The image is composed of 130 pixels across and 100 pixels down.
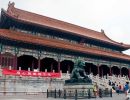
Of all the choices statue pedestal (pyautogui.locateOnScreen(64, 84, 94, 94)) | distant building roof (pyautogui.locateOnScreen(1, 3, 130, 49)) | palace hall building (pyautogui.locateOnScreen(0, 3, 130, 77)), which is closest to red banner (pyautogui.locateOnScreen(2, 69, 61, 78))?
palace hall building (pyautogui.locateOnScreen(0, 3, 130, 77))

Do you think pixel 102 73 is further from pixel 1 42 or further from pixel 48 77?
pixel 1 42

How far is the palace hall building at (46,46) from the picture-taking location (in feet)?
81.9

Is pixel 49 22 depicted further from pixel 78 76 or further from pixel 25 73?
pixel 78 76

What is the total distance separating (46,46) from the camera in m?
26.7

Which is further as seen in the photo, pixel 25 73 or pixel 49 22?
pixel 49 22

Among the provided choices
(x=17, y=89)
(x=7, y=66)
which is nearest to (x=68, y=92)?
(x=17, y=89)

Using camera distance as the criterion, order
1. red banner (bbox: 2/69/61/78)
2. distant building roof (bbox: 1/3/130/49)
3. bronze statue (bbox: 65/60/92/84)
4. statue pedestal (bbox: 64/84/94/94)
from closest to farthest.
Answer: statue pedestal (bbox: 64/84/94/94), bronze statue (bbox: 65/60/92/84), red banner (bbox: 2/69/61/78), distant building roof (bbox: 1/3/130/49)

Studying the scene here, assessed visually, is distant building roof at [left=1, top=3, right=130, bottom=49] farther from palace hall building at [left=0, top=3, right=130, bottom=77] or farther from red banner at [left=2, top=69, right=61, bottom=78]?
red banner at [left=2, top=69, right=61, bottom=78]

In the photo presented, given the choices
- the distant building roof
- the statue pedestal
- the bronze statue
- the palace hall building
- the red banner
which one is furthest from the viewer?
the distant building roof

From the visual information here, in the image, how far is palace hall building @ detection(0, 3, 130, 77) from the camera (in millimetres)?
24953

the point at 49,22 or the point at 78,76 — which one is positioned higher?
the point at 49,22

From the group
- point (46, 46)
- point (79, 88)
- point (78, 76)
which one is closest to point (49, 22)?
point (46, 46)

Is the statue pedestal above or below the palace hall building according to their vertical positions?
below

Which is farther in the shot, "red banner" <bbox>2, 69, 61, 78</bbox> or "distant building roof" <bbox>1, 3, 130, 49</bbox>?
"distant building roof" <bbox>1, 3, 130, 49</bbox>
